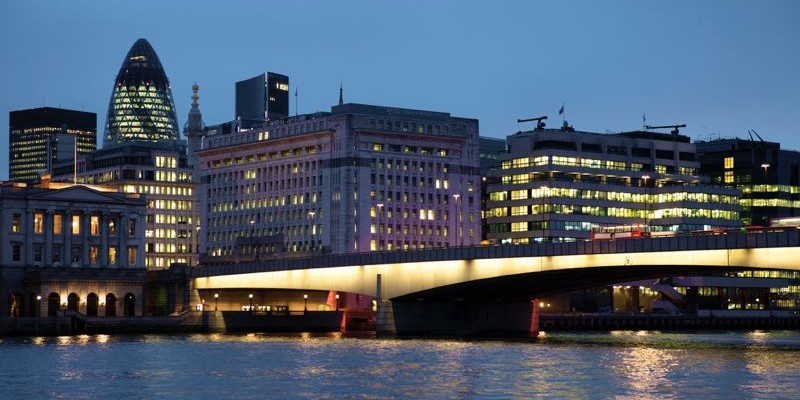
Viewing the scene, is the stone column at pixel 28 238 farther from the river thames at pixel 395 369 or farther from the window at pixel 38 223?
the river thames at pixel 395 369

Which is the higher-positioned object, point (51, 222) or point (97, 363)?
point (51, 222)

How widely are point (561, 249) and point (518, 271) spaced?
240 inches

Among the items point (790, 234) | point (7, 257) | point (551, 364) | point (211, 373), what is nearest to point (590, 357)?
point (551, 364)

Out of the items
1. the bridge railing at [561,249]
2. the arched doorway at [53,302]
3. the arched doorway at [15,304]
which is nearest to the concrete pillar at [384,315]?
the bridge railing at [561,249]

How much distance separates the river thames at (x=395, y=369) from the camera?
91.4 meters

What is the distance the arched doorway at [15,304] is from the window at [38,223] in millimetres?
8743

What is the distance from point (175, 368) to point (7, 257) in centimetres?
Result: 9104

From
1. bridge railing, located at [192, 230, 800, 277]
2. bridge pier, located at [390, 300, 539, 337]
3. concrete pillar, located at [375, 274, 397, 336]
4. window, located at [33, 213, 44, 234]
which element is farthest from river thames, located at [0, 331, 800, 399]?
window, located at [33, 213, 44, 234]

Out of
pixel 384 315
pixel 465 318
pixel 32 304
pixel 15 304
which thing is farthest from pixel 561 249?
pixel 15 304

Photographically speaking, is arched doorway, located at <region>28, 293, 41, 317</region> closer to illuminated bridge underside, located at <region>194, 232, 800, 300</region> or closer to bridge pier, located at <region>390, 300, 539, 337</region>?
illuminated bridge underside, located at <region>194, 232, 800, 300</region>

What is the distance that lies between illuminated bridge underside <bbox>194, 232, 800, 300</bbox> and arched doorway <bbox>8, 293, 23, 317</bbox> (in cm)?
2501

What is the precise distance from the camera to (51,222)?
199 m

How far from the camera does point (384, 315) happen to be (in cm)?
16588

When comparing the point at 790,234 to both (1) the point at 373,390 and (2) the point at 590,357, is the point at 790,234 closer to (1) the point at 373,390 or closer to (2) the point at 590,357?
(2) the point at 590,357
